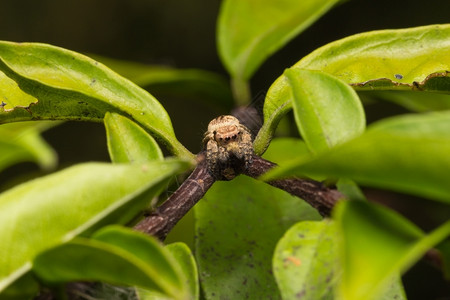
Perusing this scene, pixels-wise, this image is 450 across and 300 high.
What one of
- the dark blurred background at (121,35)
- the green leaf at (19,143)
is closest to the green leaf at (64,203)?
the green leaf at (19,143)

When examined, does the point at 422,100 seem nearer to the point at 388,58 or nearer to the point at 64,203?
the point at 388,58

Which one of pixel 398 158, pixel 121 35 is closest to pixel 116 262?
pixel 398 158

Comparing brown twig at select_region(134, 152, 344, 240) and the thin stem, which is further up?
brown twig at select_region(134, 152, 344, 240)

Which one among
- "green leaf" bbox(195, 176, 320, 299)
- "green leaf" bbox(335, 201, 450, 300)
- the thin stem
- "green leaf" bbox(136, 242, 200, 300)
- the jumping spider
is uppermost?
"green leaf" bbox(335, 201, 450, 300)

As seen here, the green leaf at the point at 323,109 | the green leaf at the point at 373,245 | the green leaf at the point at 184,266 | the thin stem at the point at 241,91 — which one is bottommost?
the thin stem at the point at 241,91

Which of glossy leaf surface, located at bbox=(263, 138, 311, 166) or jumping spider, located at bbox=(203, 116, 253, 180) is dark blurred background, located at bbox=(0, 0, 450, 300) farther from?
jumping spider, located at bbox=(203, 116, 253, 180)

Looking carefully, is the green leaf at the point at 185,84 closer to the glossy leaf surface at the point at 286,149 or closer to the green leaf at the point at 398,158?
the glossy leaf surface at the point at 286,149

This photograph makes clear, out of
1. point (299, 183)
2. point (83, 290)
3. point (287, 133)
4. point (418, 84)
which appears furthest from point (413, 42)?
point (287, 133)

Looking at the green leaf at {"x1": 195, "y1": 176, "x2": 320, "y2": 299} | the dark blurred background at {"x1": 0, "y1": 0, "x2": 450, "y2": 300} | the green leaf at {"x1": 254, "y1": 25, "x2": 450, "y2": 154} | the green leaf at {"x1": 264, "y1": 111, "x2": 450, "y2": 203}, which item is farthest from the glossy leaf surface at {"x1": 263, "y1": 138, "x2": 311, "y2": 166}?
the dark blurred background at {"x1": 0, "y1": 0, "x2": 450, "y2": 300}
